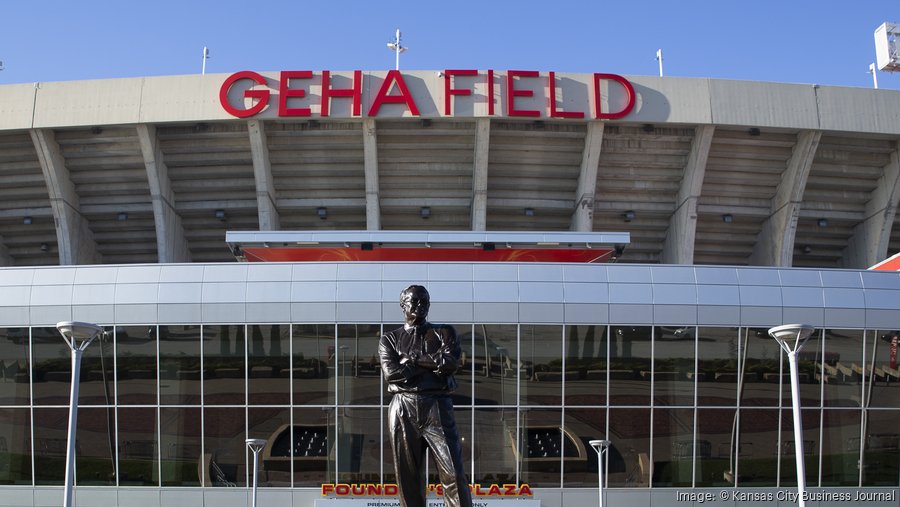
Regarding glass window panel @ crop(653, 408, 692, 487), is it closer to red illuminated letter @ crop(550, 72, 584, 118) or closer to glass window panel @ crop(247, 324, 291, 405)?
glass window panel @ crop(247, 324, 291, 405)

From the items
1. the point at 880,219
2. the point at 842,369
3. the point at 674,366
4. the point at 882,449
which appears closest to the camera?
the point at 674,366

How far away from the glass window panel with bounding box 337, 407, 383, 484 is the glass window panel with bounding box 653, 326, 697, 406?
8500 millimetres

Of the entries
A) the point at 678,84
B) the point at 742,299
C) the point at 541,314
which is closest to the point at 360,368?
the point at 541,314

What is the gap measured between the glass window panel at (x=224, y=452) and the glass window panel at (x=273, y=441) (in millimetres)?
274

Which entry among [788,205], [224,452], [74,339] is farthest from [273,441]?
[788,205]

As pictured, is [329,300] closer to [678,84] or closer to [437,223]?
[437,223]

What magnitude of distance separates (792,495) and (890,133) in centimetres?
1698

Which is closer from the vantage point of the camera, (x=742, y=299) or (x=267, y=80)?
(x=742, y=299)

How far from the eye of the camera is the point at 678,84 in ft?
119

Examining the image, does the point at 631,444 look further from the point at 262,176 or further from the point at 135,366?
the point at 262,176

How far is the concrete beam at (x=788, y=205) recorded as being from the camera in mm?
37469

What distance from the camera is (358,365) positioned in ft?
89.8

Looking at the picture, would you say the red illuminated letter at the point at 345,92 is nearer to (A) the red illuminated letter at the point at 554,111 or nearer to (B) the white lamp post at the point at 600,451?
(A) the red illuminated letter at the point at 554,111

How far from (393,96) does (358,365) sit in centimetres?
1252
